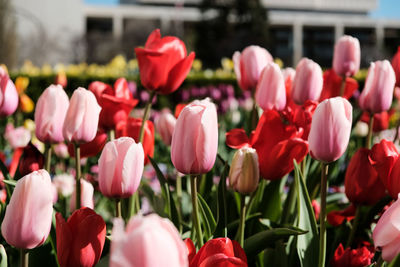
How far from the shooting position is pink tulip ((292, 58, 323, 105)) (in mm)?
1111

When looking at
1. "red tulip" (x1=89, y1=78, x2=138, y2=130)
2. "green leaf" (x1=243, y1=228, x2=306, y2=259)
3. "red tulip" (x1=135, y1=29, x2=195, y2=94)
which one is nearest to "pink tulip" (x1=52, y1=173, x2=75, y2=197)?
"red tulip" (x1=89, y1=78, x2=138, y2=130)

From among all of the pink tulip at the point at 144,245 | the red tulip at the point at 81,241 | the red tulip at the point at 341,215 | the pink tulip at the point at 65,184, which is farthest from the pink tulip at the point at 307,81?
the pink tulip at the point at 65,184

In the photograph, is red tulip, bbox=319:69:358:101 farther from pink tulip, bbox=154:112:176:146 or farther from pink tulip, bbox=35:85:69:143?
pink tulip, bbox=35:85:69:143

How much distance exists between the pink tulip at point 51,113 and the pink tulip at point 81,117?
0.18ft

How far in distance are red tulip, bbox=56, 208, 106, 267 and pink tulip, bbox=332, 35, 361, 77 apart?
80cm

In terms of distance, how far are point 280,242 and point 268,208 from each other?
295 millimetres

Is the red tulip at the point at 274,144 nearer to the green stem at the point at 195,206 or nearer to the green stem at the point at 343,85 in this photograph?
the green stem at the point at 195,206

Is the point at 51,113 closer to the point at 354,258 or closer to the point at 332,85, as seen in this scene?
the point at 354,258

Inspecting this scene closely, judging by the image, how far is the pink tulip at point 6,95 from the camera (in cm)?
107

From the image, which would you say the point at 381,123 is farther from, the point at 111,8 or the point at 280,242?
the point at 111,8

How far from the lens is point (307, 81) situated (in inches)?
44.0

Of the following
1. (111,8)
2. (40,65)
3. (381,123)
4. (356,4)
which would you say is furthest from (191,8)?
(381,123)

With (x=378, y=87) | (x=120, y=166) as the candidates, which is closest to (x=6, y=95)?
(x=120, y=166)

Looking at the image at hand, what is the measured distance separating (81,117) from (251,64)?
513 millimetres
